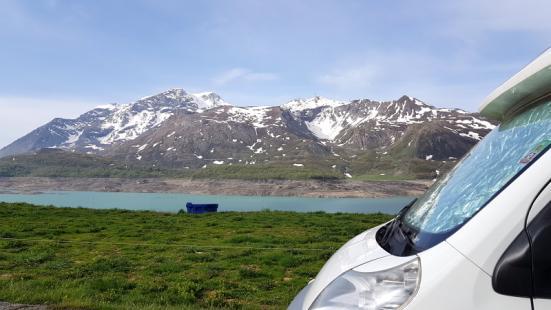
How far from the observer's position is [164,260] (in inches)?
533

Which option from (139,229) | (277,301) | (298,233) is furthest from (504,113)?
(139,229)

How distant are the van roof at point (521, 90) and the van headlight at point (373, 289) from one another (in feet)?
3.59

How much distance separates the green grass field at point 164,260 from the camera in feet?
27.6

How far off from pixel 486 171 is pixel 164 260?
12401 millimetres

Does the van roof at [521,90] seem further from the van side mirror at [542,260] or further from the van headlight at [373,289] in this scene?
the van headlight at [373,289]

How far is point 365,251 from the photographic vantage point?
2740 mm

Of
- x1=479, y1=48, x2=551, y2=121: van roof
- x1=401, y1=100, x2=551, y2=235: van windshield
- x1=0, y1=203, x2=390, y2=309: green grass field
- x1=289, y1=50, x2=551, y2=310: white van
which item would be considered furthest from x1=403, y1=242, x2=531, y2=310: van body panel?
x1=0, y1=203, x2=390, y2=309: green grass field

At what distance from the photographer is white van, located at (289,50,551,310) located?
1824 mm

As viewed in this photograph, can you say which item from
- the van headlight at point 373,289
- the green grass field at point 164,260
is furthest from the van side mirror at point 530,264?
the green grass field at point 164,260

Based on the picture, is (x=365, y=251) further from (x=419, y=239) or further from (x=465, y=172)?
(x=465, y=172)

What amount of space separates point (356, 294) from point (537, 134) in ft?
4.14

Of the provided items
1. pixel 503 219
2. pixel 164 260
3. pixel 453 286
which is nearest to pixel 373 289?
pixel 453 286

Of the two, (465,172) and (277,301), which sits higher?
(465,172)

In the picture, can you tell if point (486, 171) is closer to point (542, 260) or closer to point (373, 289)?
point (542, 260)
